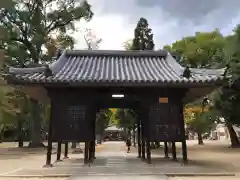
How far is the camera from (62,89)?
12070 mm

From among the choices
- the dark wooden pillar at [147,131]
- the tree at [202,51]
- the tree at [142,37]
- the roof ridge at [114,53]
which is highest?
the tree at [142,37]

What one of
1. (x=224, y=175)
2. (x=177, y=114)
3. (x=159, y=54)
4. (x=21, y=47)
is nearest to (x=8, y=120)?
(x=21, y=47)

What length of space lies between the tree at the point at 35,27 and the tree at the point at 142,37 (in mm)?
5575

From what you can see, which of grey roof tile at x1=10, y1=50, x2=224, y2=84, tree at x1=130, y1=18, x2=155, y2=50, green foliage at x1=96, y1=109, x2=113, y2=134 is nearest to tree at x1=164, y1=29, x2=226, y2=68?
tree at x1=130, y1=18, x2=155, y2=50

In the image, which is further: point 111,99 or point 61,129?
point 111,99

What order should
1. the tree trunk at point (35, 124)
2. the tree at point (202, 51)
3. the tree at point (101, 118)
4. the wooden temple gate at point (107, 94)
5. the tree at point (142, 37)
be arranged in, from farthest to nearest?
the tree at point (101, 118) → the tree at point (142, 37) → the tree trunk at point (35, 124) → the tree at point (202, 51) → the wooden temple gate at point (107, 94)

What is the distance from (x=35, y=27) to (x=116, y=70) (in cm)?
1823

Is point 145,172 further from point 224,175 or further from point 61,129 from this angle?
point 61,129

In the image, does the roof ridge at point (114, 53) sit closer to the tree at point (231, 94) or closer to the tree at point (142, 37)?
the tree at point (231, 94)

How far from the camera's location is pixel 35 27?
2895 cm

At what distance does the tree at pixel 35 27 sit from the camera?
91.6ft

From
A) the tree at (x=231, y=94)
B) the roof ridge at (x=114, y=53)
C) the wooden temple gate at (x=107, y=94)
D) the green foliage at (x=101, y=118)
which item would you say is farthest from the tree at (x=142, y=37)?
the wooden temple gate at (x=107, y=94)

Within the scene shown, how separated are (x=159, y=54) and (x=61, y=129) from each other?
23.6ft

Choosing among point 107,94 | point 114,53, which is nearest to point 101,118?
point 114,53
